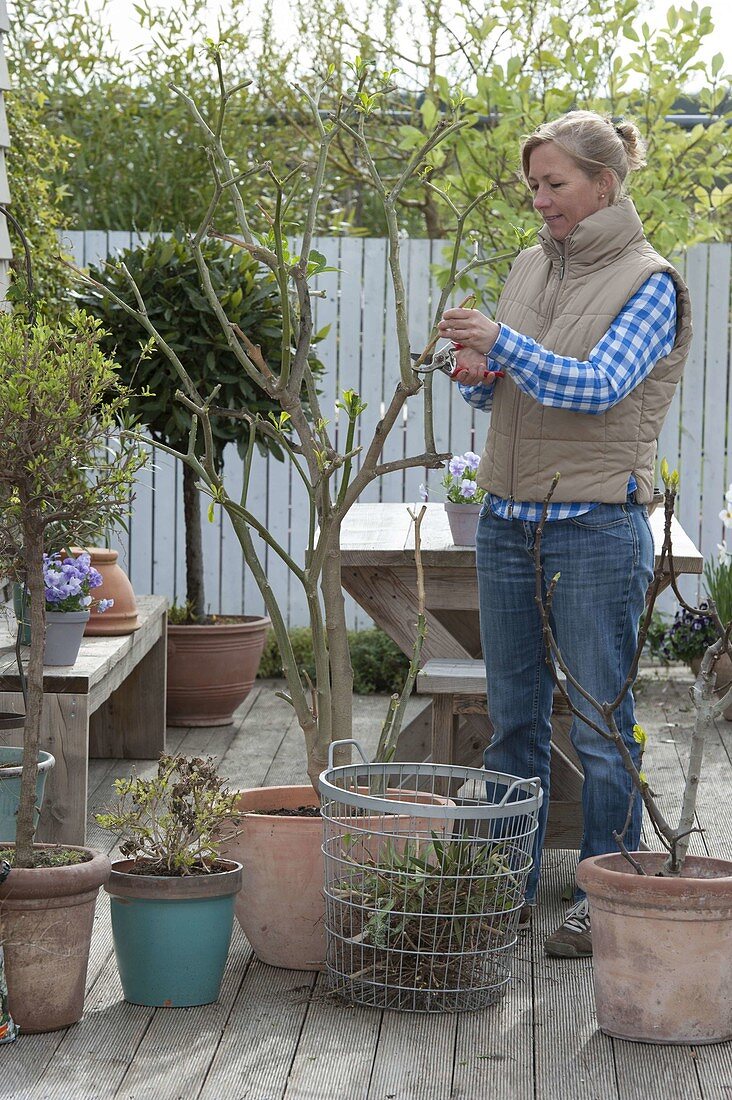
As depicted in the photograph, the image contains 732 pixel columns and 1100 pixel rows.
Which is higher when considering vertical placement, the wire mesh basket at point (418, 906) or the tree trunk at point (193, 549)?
the tree trunk at point (193, 549)

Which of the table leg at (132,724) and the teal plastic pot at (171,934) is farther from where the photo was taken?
the table leg at (132,724)

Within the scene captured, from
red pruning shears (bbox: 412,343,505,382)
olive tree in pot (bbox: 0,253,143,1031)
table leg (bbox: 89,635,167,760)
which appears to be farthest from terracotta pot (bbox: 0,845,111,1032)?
table leg (bbox: 89,635,167,760)

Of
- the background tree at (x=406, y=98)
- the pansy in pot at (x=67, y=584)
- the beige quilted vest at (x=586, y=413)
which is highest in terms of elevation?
the background tree at (x=406, y=98)

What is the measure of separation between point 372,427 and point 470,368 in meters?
4.01

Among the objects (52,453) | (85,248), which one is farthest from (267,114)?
(52,453)

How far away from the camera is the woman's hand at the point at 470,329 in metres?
2.67

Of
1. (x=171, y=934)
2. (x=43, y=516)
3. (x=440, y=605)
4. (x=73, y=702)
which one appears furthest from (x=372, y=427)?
(x=171, y=934)

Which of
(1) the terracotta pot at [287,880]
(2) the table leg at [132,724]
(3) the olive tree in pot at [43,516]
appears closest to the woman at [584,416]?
(1) the terracotta pot at [287,880]

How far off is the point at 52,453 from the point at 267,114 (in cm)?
570

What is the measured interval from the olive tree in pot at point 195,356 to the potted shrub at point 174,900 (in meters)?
2.28

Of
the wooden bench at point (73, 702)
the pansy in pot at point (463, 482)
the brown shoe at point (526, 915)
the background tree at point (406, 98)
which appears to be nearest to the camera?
the brown shoe at point (526, 915)

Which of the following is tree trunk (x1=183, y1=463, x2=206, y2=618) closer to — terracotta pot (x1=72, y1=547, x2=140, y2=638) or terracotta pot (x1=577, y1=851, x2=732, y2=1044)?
terracotta pot (x1=72, y1=547, x2=140, y2=638)

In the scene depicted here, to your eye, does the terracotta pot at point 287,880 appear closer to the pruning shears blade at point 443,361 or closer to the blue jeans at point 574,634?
the blue jeans at point 574,634

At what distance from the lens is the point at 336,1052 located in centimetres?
243
